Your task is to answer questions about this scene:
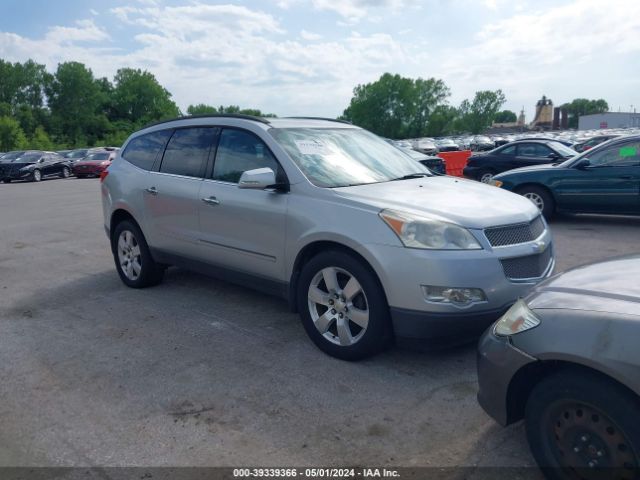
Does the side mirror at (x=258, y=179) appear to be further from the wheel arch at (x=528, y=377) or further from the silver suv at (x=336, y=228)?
the wheel arch at (x=528, y=377)

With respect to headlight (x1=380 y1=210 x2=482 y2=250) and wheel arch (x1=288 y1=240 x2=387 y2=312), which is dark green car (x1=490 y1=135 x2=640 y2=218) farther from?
wheel arch (x1=288 y1=240 x2=387 y2=312)

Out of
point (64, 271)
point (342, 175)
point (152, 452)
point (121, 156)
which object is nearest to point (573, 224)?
point (342, 175)

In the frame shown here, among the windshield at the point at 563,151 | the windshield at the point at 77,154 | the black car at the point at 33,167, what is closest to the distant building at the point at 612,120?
the windshield at the point at 77,154

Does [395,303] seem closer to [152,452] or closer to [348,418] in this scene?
[348,418]

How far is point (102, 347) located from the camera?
15.0 ft

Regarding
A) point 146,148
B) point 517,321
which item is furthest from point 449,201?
point 146,148

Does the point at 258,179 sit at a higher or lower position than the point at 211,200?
higher

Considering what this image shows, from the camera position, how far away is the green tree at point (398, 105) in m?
130

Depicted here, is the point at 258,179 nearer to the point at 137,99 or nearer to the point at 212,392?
the point at 212,392

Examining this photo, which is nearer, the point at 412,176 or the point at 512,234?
the point at 512,234

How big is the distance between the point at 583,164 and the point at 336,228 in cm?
728

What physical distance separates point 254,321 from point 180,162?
1.77 meters

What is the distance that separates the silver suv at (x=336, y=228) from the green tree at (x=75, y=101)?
322 feet

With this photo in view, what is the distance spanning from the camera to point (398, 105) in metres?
130
